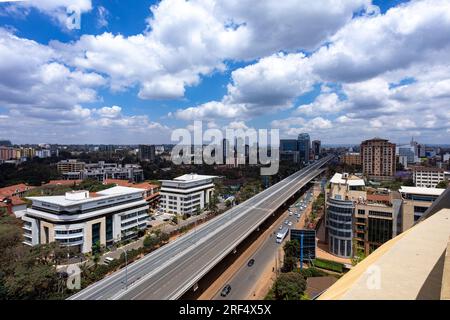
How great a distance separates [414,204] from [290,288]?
5090 millimetres

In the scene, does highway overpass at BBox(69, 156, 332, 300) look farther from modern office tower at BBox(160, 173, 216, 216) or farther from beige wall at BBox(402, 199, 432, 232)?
beige wall at BBox(402, 199, 432, 232)

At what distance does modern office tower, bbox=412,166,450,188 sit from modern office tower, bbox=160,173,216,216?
18438 millimetres

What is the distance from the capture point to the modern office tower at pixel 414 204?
765cm

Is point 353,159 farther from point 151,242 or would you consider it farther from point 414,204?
point 151,242

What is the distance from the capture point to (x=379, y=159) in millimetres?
25375

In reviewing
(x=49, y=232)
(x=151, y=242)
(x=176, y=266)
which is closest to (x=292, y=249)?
(x=176, y=266)

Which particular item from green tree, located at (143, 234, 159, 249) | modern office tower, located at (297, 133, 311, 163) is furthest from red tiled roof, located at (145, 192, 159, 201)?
modern office tower, located at (297, 133, 311, 163)

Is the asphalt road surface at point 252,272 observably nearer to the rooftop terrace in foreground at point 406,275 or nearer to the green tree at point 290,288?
the green tree at point 290,288

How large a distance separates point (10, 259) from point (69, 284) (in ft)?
5.12

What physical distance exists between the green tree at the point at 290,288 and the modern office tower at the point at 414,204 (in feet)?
14.2

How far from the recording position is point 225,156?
2866 cm

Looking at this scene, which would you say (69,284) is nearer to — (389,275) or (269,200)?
(389,275)
